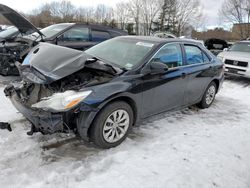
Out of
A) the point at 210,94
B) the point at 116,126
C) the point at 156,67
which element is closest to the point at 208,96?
the point at 210,94

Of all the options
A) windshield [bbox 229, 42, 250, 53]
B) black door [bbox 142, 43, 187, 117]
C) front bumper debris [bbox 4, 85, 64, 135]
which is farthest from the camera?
windshield [bbox 229, 42, 250, 53]

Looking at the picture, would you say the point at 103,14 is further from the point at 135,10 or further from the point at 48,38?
the point at 48,38

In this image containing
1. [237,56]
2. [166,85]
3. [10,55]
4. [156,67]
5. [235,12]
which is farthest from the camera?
[235,12]

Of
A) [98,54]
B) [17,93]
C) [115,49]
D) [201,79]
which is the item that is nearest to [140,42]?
[115,49]

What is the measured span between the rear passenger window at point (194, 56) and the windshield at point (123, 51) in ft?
3.17

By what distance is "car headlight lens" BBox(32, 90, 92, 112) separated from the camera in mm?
2914

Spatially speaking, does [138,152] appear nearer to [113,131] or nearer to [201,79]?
[113,131]

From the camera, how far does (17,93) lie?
3600 mm

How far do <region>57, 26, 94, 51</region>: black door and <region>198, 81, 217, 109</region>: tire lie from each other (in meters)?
4.15

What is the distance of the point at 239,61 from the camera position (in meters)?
8.77

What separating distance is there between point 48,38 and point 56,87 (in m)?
4.16

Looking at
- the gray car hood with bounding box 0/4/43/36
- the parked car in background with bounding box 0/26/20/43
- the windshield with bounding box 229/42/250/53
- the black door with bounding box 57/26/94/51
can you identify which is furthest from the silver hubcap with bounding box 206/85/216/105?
the parked car in background with bounding box 0/26/20/43

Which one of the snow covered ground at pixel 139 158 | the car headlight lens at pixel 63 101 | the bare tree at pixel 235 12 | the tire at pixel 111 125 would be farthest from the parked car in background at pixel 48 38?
the bare tree at pixel 235 12

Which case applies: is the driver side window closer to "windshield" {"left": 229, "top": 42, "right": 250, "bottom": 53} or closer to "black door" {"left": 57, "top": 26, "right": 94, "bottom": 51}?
"black door" {"left": 57, "top": 26, "right": 94, "bottom": 51}
